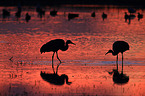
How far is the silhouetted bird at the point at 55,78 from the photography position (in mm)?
11094

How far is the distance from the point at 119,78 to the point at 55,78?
199 centimetres

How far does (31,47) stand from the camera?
1805 cm

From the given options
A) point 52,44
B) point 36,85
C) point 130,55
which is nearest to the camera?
point 36,85

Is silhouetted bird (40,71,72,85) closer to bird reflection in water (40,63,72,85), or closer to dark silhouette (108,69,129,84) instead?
bird reflection in water (40,63,72,85)

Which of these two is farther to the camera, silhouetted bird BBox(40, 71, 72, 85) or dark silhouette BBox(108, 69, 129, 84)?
dark silhouette BBox(108, 69, 129, 84)

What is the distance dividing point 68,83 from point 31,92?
1479 millimetres

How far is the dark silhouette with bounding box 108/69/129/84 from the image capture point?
1122cm

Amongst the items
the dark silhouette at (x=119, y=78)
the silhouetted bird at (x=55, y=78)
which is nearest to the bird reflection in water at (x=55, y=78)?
the silhouetted bird at (x=55, y=78)

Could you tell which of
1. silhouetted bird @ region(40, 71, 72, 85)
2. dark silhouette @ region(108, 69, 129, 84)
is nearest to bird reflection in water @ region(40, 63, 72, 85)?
silhouetted bird @ region(40, 71, 72, 85)

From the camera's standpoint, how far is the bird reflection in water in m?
11.1

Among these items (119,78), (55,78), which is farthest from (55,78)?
(119,78)

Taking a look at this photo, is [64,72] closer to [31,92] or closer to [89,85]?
[89,85]

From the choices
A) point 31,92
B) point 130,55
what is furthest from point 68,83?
point 130,55

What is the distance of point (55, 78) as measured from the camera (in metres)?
11.7
